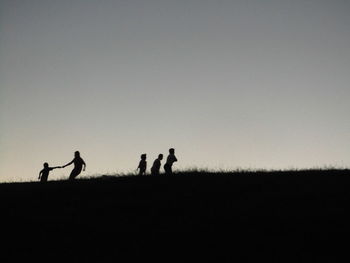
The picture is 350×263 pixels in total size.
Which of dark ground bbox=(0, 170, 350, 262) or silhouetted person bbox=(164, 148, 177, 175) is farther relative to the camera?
silhouetted person bbox=(164, 148, 177, 175)

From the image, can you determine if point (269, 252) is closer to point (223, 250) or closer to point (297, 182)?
point (223, 250)

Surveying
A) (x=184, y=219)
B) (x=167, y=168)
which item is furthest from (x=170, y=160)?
(x=184, y=219)

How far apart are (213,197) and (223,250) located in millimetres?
5773

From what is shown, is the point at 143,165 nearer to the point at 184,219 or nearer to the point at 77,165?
the point at 77,165

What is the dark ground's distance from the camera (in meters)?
15.8

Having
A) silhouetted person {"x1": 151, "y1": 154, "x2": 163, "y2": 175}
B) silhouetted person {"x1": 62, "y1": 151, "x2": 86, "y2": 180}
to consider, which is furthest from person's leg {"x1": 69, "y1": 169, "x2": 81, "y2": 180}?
silhouetted person {"x1": 151, "y1": 154, "x2": 163, "y2": 175}

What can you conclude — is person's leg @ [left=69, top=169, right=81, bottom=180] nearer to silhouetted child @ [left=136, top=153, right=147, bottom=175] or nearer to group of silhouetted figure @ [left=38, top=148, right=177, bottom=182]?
group of silhouetted figure @ [left=38, top=148, right=177, bottom=182]

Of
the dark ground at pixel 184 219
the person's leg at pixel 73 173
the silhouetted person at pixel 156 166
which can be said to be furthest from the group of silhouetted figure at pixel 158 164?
the person's leg at pixel 73 173

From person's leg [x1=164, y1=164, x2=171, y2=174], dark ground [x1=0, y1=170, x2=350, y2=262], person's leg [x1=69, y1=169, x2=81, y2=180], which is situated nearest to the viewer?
dark ground [x1=0, y1=170, x2=350, y2=262]

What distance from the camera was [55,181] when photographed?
27828 millimetres

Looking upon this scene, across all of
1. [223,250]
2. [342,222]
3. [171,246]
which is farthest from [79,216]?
[342,222]


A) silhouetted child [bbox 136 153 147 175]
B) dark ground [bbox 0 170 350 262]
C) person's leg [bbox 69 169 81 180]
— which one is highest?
silhouetted child [bbox 136 153 147 175]

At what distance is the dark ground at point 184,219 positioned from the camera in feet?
51.9

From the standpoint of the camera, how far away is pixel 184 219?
61.0ft
